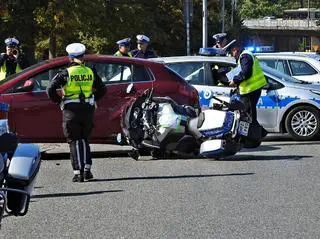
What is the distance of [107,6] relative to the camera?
43.5m

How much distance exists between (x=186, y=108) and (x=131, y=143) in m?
0.96

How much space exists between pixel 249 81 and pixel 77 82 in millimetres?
3704

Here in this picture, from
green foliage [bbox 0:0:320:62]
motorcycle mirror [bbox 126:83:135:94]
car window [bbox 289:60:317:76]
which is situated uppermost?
motorcycle mirror [bbox 126:83:135:94]

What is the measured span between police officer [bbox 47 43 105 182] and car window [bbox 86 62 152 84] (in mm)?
1881

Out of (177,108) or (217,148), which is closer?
(217,148)

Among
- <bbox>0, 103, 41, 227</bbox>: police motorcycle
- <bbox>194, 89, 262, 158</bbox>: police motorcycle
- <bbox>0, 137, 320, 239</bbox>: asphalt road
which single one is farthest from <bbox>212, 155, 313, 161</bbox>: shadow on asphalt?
<bbox>0, 103, 41, 227</bbox>: police motorcycle

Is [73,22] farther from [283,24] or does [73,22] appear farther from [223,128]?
[283,24]

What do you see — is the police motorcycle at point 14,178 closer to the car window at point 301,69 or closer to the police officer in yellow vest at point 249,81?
the police officer in yellow vest at point 249,81

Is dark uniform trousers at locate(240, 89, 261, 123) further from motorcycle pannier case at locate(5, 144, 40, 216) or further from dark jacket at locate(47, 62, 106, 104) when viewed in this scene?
motorcycle pannier case at locate(5, 144, 40, 216)

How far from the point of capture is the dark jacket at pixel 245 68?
11773mm

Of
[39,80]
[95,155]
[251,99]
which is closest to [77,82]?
[39,80]

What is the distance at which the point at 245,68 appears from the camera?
11.8 metres

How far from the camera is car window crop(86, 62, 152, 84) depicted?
11312 millimetres

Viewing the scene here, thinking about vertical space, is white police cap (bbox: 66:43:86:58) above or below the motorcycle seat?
above
